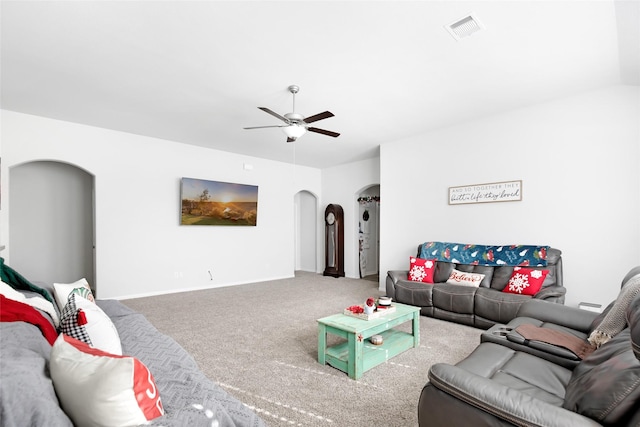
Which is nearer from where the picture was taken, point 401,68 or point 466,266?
point 401,68

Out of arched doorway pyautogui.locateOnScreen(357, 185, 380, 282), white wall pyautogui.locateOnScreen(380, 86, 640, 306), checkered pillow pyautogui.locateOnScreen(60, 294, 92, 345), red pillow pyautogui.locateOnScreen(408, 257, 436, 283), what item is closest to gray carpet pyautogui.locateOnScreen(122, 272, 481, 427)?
red pillow pyautogui.locateOnScreen(408, 257, 436, 283)

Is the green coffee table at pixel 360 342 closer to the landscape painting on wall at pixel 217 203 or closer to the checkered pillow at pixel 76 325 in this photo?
the checkered pillow at pixel 76 325

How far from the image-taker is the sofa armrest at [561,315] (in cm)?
234

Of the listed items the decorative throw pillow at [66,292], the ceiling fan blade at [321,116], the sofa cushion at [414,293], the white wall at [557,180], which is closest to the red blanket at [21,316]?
the decorative throw pillow at [66,292]

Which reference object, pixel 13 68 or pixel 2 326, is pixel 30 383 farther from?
pixel 13 68

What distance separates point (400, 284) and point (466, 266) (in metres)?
0.98

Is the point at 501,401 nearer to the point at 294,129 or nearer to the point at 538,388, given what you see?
the point at 538,388

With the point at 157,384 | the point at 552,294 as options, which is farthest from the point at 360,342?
the point at 552,294

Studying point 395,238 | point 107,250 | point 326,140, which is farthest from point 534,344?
point 107,250

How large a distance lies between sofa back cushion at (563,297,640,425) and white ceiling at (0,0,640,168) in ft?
7.49

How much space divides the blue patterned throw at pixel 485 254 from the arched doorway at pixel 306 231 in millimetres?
3743

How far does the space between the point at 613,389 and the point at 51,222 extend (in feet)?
23.4

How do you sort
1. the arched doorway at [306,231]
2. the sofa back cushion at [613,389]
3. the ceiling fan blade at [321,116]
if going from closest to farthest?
1. the sofa back cushion at [613,389]
2. the ceiling fan blade at [321,116]
3. the arched doorway at [306,231]

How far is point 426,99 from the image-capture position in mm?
3883
